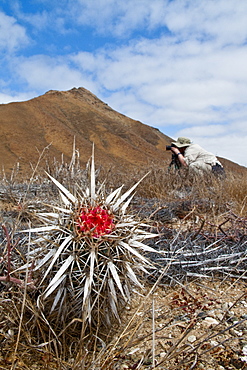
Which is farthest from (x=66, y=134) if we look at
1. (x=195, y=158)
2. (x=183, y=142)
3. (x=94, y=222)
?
(x=94, y=222)

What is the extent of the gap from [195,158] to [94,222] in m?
6.21

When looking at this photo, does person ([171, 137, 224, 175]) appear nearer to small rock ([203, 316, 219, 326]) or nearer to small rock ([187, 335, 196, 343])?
small rock ([203, 316, 219, 326])

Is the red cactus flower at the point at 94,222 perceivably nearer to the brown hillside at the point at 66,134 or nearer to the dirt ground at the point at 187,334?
the dirt ground at the point at 187,334

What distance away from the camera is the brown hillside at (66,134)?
983 inches

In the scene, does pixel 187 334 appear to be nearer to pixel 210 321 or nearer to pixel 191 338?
pixel 191 338

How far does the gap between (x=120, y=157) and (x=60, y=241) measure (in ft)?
90.9

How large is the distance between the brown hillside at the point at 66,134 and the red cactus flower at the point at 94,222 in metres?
19.9

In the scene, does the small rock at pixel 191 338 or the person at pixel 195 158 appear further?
the person at pixel 195 158

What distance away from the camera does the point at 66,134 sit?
29.3m

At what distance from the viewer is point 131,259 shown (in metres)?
1.41

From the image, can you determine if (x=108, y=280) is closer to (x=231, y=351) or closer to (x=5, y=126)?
(x=231, y=351)

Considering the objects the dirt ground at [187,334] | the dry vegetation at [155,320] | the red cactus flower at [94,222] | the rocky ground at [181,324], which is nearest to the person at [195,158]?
the rocky ground at [181,324]

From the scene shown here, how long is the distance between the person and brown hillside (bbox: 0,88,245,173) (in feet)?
44.5

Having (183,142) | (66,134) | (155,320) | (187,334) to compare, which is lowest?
(155,320)
